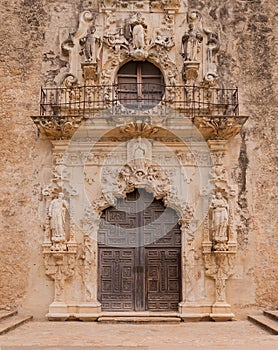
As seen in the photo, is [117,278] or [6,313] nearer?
[6,313]

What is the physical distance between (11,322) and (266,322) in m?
4.23

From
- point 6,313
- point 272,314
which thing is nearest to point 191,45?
point 272,314

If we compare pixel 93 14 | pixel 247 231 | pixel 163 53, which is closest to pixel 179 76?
pixel 163 53

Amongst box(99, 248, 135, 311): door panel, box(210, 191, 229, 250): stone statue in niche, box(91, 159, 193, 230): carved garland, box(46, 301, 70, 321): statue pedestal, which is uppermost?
box(91, 159, 193, 230): carved garland

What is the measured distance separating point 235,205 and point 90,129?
3.14 meters

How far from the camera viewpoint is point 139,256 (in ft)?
33.4

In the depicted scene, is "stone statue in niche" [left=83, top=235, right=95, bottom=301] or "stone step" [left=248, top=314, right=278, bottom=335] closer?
"stone step" [left=248, top=314, right=278, bottom=335]

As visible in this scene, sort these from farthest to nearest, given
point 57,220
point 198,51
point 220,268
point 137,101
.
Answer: point 198,51, point 137,101, point 220,268, point 57,220

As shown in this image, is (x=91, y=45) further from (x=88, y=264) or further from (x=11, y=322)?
(x=11, y=322)

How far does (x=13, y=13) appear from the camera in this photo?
11.0 meters

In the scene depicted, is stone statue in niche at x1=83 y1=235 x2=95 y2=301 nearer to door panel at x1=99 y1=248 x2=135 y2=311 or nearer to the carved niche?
door panel at x1=99 y1=248 x2=135 y2=311

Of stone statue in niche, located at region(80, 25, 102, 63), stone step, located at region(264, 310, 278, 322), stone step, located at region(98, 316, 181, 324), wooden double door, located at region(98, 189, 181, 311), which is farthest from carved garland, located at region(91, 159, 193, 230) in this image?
stone statue in niche, located at region(80, 25, 102, 63)

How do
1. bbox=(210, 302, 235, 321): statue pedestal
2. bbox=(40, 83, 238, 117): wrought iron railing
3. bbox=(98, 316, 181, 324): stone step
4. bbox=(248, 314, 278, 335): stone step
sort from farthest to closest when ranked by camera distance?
bbox=(40, 83, 238, 117): wrought iron railing
bbox=(210, 302, 235, 321): statue pedestal
bbox=(98, 316, 181, 324): stone step
bbox=(248, 314, 278, 335): stone step

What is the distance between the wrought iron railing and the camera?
10461mm
